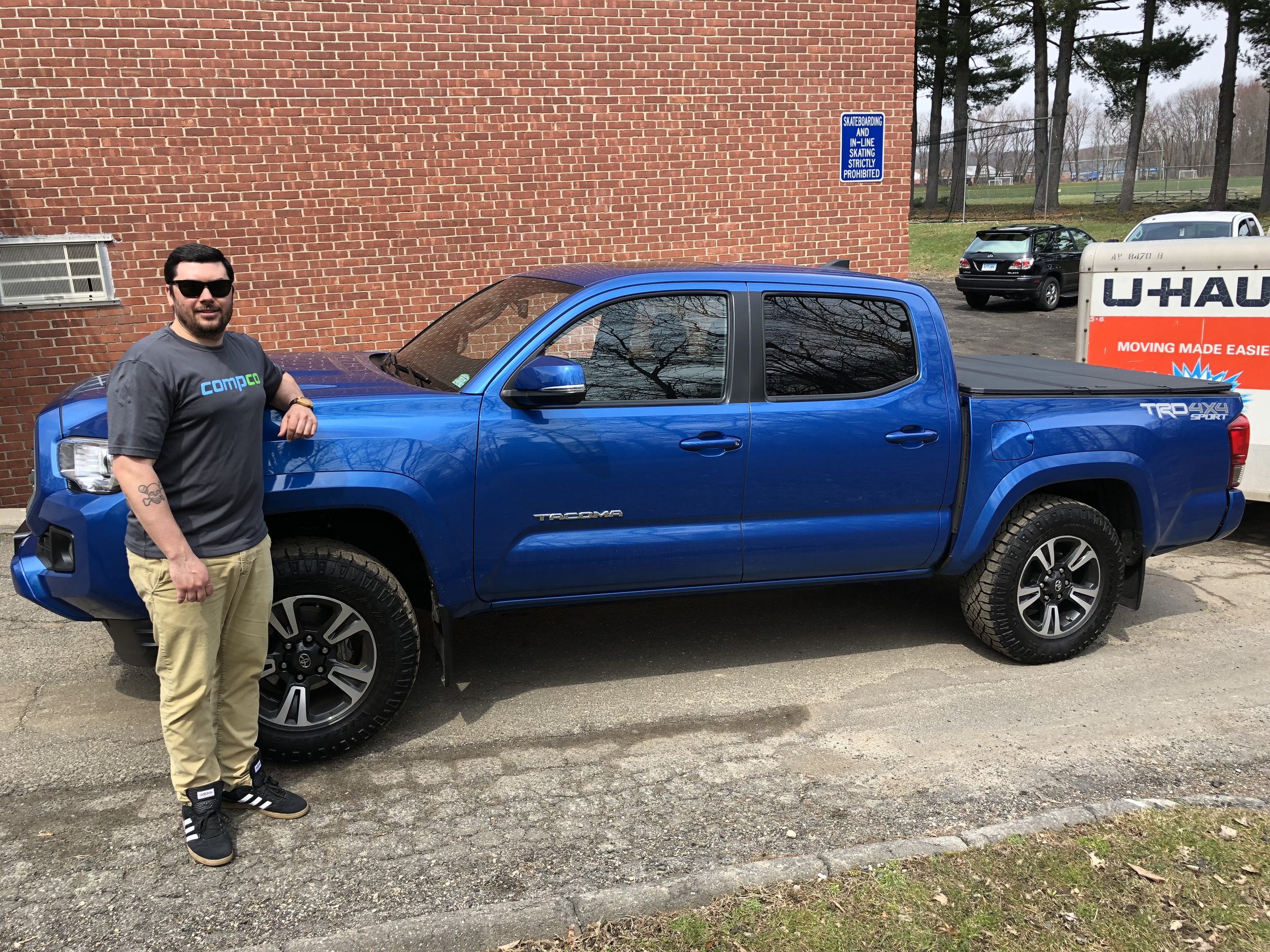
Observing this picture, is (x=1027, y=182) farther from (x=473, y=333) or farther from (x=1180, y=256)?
(x=473, y=333)

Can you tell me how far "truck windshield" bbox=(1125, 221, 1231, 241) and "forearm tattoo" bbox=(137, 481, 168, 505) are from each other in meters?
19.8

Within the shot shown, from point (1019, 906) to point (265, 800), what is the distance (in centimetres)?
251

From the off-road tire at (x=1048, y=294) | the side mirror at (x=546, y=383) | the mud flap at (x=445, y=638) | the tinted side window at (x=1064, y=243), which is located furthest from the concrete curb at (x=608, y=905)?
the tinted side window at (x=1064, y=243)

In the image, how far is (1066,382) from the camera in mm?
5301

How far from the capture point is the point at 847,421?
15.0ft

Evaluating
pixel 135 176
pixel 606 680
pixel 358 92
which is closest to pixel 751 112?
pixel 358 92

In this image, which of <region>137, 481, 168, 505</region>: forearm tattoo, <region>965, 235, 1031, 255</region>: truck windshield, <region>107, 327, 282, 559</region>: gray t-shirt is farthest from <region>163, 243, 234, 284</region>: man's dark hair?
<region>965, 235, 1031, 255</region>: truck windshield

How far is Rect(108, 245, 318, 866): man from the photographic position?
10.5 feet

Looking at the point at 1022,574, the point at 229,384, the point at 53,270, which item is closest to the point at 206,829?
the point at 229,384

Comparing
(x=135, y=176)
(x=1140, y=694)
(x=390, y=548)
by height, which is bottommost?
(x=1140, y=694)

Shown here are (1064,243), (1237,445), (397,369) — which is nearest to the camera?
(397,369)

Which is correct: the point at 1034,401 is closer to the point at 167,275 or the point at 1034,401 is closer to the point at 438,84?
the point at 167,275

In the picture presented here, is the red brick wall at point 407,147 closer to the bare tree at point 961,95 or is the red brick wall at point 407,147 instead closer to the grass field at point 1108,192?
the bare tree at point 961,95

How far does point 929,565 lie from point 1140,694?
112 centimetres
